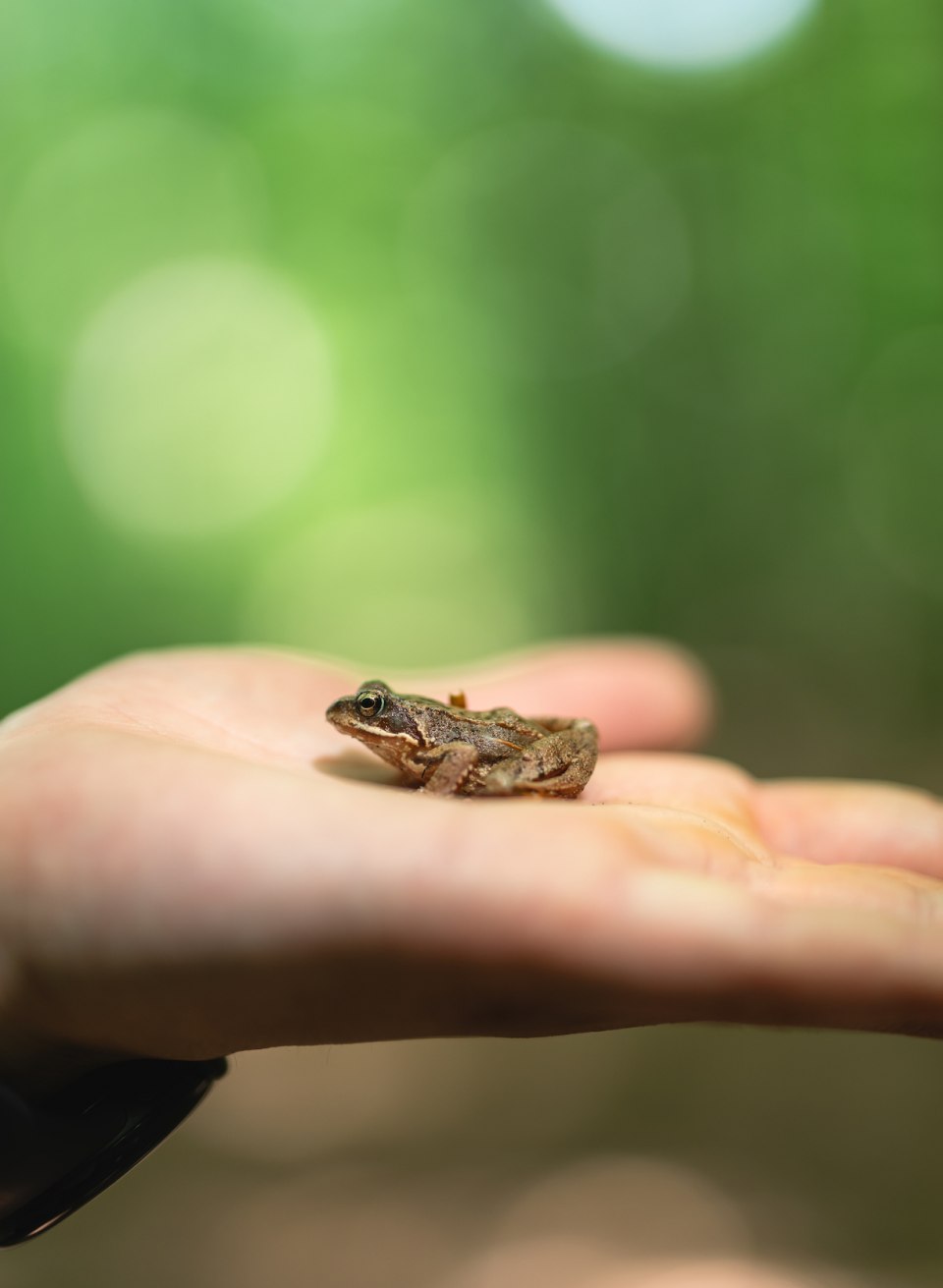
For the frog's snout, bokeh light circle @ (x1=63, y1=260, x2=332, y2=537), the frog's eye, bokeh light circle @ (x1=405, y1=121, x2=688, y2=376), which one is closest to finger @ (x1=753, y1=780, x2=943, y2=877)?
the frog's eye

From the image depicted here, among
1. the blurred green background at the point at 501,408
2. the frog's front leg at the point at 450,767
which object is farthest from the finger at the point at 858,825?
the blurred green background at the point at 501,408

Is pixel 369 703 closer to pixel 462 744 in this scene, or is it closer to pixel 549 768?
pixel 462 744

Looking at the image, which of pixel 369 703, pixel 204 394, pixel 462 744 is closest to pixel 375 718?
pixel 369 703

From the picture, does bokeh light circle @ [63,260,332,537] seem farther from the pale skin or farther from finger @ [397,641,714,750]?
the pale skin

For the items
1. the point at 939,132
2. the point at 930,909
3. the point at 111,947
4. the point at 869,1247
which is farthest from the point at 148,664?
the point at 939,132

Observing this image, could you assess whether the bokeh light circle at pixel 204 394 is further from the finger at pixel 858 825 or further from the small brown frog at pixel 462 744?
the finger at pixel 858 825

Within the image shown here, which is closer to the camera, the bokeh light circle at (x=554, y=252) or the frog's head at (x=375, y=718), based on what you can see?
the frog's head at (x=375, y=718)

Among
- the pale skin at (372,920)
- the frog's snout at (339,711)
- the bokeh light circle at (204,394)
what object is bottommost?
the pale skin at (372,920)
